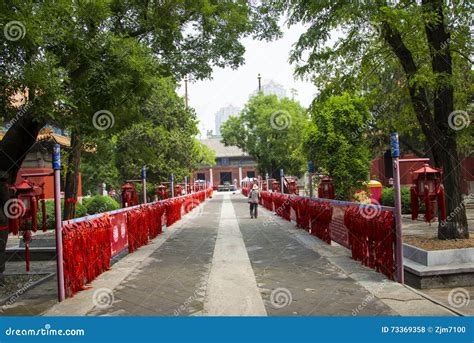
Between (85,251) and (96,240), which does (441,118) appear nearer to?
(96,240)

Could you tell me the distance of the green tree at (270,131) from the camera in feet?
135

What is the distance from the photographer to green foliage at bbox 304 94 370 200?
1756cm

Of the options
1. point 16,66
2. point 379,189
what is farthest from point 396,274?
point 379,189

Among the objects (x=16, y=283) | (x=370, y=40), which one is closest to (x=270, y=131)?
(x=370, y=40)

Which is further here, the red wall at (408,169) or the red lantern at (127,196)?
the red wall at (408,169)

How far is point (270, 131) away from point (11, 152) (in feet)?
112

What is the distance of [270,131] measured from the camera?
137 feet

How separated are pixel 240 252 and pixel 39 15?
6830 mm

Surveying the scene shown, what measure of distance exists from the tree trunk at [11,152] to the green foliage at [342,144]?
Result: 1123 cm

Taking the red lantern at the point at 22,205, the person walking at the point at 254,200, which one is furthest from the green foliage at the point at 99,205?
the red lantern at the point at 22,205

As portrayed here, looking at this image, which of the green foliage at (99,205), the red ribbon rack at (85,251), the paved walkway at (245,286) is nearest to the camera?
the paved walkway at (245,286)

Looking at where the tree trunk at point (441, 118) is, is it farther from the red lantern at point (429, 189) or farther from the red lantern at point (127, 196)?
the red lantern at point (127, 196)

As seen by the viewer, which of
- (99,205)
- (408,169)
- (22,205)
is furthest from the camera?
(408,169)

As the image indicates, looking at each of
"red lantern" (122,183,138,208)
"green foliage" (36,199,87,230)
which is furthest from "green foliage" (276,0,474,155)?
"green foliage" (36,199,87,230)
